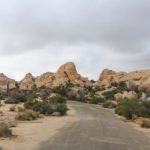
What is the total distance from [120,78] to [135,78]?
28.7 feet

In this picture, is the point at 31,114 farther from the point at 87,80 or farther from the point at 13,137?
the point at 87,80

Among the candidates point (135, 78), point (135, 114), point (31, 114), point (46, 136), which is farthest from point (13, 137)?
point (135, 78)

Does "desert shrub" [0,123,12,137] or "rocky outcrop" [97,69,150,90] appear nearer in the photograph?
"desert shrub" [0,123,12,137]

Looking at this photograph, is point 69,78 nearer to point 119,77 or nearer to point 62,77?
point 62,77

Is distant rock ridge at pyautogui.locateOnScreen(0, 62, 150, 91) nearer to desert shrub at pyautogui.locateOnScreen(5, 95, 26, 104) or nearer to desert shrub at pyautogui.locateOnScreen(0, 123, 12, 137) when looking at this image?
desert shrub at pyautogui.locateOnScreen(5, 95, 26, 104)

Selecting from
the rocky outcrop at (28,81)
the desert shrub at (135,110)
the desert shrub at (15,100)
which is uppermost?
the rocky outcrop at (28,81)

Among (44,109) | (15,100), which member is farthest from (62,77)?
(44,109)

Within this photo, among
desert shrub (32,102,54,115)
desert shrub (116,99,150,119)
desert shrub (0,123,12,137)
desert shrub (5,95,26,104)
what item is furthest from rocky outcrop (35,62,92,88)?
desert shrub (0,123,12,137)

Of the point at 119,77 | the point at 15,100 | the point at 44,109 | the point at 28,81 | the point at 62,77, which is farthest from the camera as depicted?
the point at 28,81

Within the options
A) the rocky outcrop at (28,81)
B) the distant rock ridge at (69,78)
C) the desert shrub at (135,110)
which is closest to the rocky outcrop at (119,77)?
the distant rock ridge at (69,78)

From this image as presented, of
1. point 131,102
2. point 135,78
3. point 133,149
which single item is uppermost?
point 135,78

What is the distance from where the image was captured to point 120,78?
172 m

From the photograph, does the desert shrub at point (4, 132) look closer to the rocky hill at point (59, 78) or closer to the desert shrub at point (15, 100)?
the desert shrub at point (15, 100)

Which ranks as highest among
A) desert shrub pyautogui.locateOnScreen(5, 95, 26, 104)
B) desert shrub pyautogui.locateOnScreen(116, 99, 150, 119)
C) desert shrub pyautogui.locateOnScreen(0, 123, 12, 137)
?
desert shrub pyautogui.locateOnScreen(5, 95, 26, 104)
